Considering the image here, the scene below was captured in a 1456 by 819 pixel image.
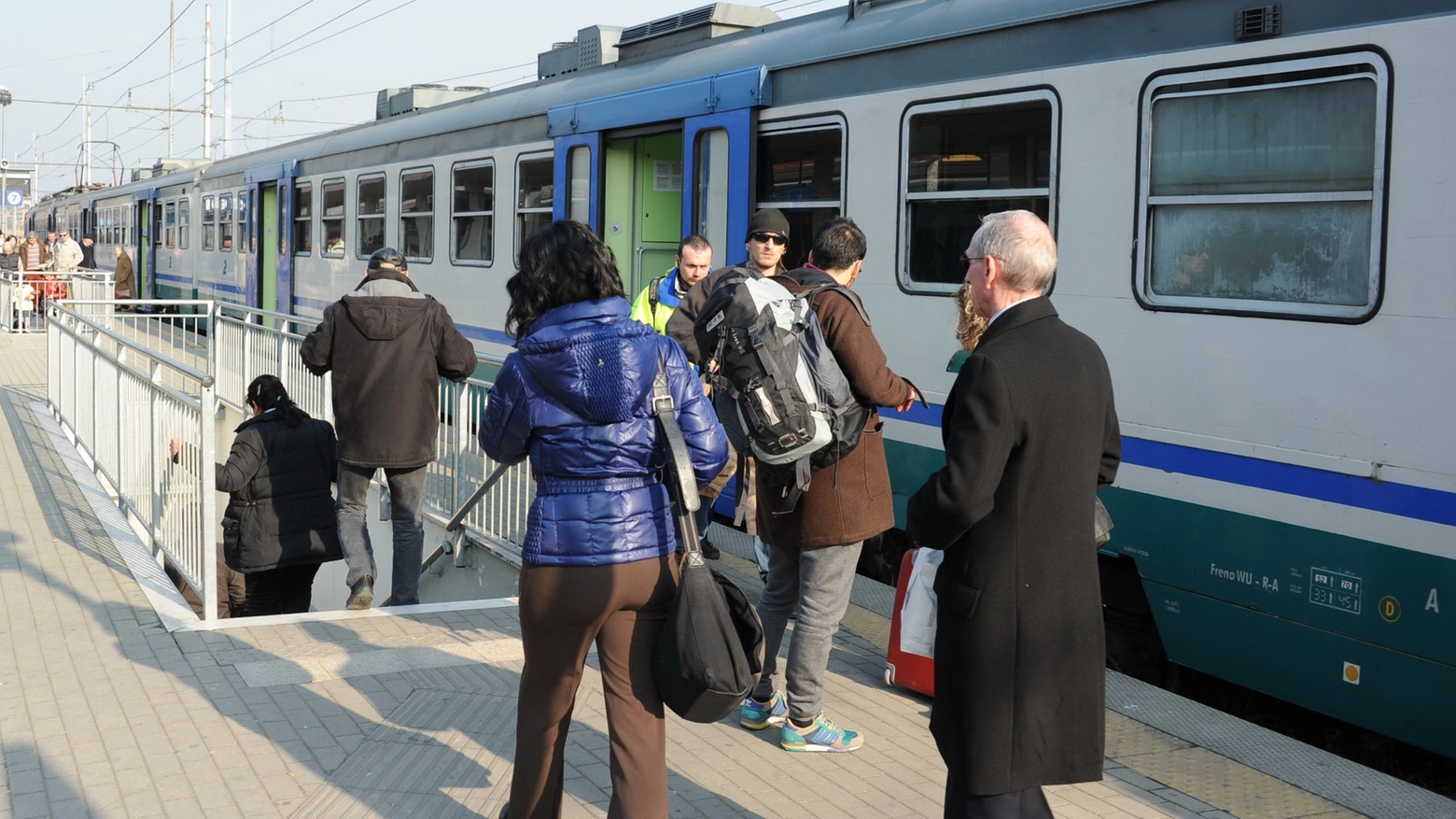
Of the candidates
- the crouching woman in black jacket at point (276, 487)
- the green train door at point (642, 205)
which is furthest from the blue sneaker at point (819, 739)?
the green train door at point (642, 205)

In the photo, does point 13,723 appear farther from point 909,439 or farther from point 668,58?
point 668,58

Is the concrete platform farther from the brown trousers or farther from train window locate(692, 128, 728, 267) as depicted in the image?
train window locate(692, 128, 728, 267)

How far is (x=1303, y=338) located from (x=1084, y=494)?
225 centimetres

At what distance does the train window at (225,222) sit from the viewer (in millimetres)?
22047

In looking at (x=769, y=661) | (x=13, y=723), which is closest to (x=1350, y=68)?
(x=769, y=661)

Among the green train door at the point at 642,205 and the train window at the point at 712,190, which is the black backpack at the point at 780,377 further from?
the green train door at the point at 642,205

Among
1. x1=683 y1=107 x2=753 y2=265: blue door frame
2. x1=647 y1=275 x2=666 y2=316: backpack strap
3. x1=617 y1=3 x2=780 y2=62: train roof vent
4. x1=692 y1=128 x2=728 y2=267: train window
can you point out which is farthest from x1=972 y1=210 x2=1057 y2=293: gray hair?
x1=617 y1=3 x2=780 y2=62: train roof vent

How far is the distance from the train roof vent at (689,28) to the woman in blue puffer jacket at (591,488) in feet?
20.8

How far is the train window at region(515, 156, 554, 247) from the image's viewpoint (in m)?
10.9

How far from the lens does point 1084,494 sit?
3.26m

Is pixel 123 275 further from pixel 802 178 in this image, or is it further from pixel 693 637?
pixel 693 637

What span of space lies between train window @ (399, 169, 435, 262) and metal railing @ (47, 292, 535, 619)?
182 cm

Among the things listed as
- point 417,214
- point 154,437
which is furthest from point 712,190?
point 417,214

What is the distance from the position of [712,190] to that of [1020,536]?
223 inches
